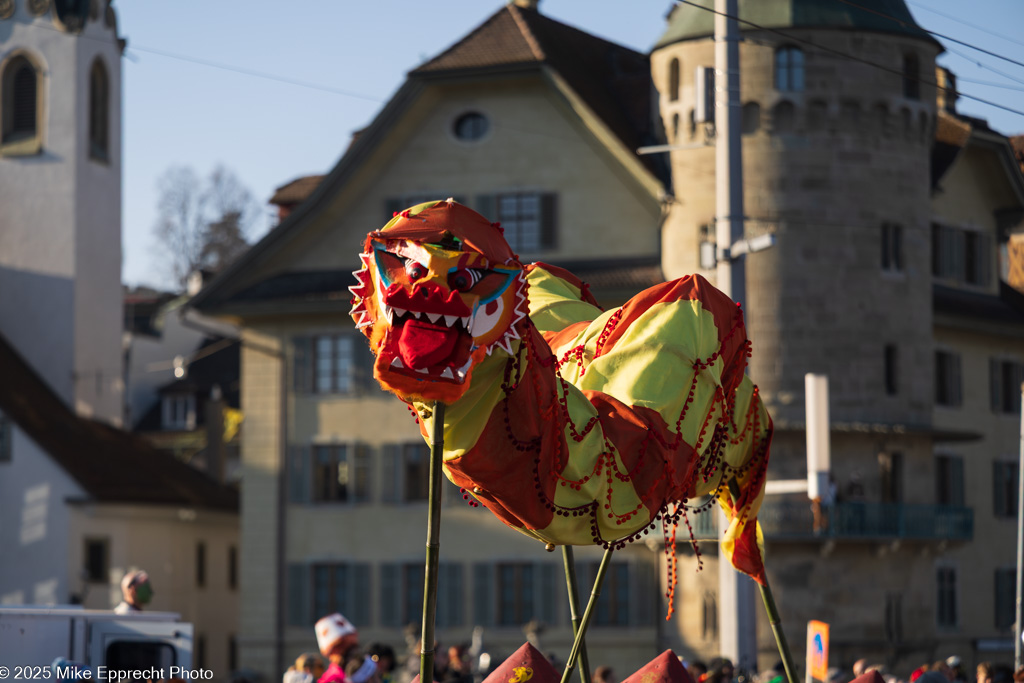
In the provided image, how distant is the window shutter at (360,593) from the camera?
3634cm

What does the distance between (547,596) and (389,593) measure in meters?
3.51

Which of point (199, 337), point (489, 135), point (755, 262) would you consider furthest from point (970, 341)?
point (199, 337)

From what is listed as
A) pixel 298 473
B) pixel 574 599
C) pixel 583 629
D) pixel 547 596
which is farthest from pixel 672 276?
pixel 583 629

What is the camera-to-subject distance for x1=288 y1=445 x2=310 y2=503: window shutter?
122ft

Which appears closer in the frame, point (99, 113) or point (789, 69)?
point (789, 69)

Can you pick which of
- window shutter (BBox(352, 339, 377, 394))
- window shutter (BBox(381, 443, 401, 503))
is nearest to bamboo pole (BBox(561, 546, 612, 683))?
window shutter (BBox(381, 443, 401, 503))

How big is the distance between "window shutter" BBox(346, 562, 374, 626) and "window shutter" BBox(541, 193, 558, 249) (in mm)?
7996

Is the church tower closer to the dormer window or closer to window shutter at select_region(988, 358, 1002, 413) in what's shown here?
the dormer window

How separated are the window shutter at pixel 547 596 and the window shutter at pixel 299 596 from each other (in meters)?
5.12

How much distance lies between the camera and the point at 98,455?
4119 centimetres

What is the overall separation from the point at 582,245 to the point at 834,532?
27.0 ft

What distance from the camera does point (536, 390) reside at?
7.56 meters

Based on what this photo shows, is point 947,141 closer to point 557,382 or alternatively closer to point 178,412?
point 178,412

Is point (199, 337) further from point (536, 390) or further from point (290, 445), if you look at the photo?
point (536, 390)
